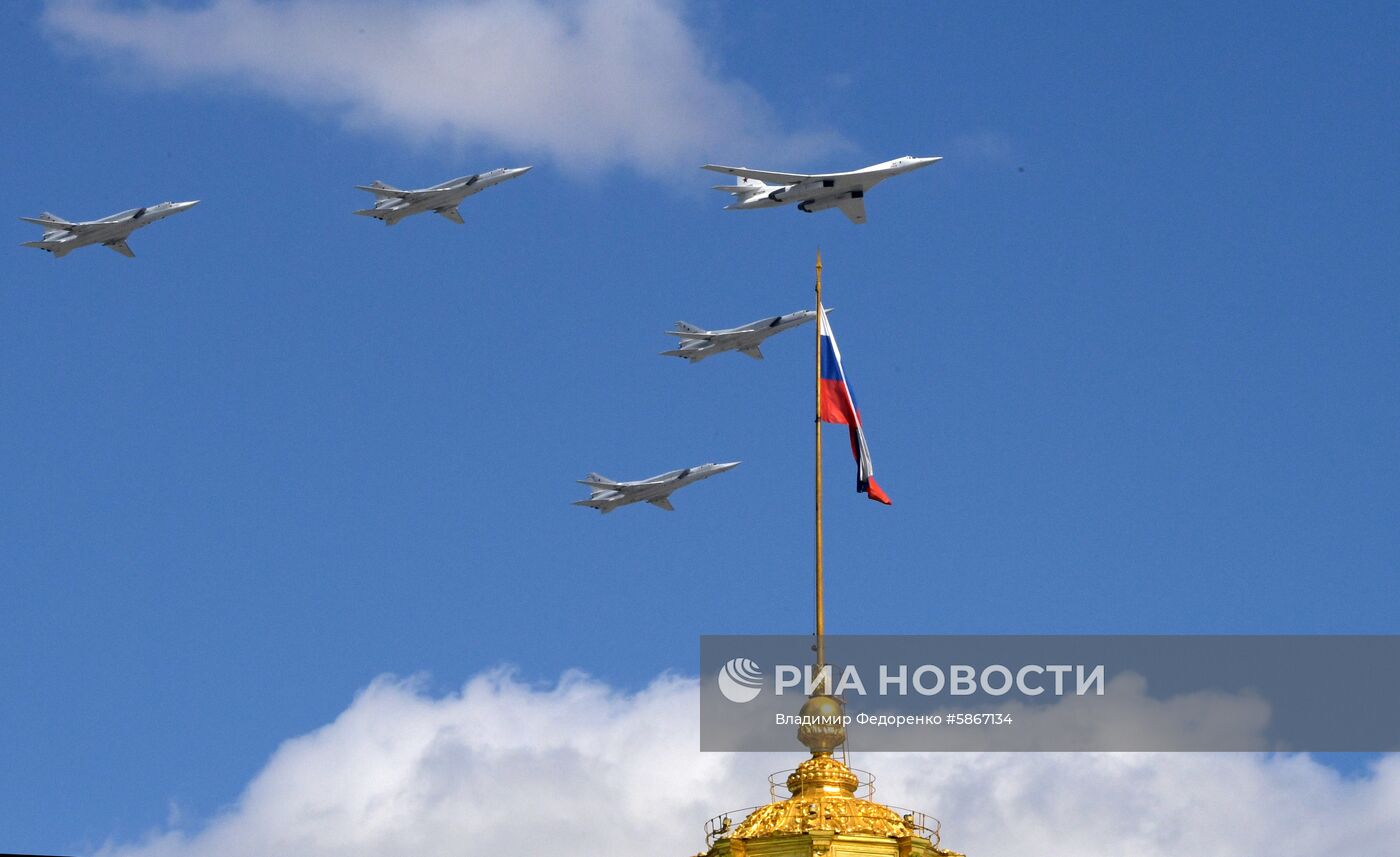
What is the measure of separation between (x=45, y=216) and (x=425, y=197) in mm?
19097

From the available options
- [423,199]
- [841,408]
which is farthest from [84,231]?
[841,408]

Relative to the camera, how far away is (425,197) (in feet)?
481

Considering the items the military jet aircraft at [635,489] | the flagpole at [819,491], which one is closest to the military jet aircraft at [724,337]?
the military jet aircraft at [635,489]

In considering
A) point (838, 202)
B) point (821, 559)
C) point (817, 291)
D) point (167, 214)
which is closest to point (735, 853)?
point (821, 559)

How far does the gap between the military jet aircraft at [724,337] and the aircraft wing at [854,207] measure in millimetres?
13284

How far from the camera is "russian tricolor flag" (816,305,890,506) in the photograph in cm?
8194

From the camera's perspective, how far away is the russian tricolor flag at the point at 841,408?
81938 mm

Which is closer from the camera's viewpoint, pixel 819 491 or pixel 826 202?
pixel 819 491

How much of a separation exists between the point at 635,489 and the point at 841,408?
5407 centimetres

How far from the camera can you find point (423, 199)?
146375 millimetres

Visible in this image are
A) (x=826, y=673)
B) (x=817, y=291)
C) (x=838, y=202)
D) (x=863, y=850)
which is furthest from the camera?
(x=838, y=202)

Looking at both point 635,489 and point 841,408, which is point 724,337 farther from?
point 841,408

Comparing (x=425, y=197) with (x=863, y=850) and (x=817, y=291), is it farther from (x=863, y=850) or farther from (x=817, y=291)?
(x=863, y=850)

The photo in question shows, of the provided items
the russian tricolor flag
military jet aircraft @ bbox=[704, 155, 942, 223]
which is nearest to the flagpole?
the russian tricolor flag
